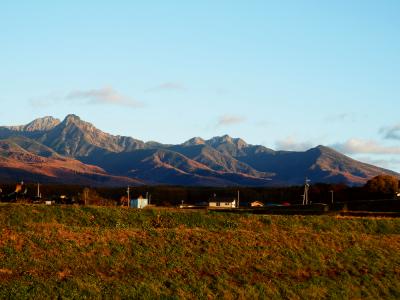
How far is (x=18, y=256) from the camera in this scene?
31375 millimetres

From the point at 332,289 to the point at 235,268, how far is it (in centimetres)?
557

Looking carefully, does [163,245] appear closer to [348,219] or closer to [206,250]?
[206,250]

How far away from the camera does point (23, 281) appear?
93.5 feet

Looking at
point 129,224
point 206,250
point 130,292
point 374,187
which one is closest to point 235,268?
point 206,250

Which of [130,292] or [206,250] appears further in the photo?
[206,250]

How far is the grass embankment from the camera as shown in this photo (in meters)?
29.5

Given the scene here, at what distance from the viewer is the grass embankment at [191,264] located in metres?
29.5

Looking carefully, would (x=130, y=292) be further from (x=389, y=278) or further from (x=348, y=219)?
(x=348, y=219)

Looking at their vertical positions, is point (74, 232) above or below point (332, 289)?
above

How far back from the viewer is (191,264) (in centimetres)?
3384

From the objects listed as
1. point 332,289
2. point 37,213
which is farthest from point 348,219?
point 37,213

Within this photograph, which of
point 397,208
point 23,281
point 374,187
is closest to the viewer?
point 23,281

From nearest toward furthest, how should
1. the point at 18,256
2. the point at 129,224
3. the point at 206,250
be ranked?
the point at 18,256 < the point at 206,250 < the point at 129,224

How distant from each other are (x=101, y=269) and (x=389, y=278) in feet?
58.3
